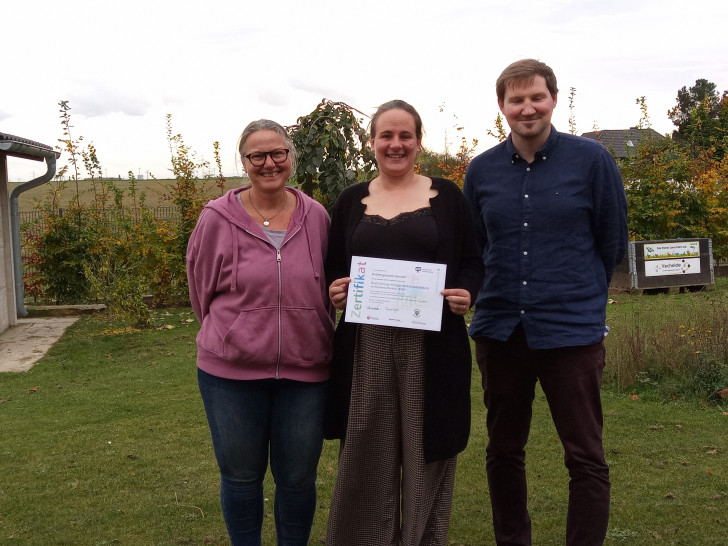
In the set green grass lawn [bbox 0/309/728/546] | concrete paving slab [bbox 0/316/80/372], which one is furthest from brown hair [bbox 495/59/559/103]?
concrete paving slab [bbox 0/316/80/372]

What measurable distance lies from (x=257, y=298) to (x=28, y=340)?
27.5 ft

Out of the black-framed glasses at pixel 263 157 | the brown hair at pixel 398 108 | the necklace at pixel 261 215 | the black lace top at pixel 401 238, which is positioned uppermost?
the brown hair at pixel 398 108

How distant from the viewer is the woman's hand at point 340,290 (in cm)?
302

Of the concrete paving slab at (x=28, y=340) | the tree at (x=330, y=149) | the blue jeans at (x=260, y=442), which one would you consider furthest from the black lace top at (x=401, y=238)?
the concrete paving slab at (x=28, y=340)

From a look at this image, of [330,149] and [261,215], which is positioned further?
[330,149]

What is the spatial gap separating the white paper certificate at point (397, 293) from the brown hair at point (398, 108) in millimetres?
550

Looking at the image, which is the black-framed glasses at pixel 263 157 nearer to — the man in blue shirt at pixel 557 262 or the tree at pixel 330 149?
the man in blue shirt at pixel 557 262

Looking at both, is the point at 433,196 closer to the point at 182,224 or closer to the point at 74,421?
the point at 74,421

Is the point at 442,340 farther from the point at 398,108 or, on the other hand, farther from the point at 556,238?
the point at 398,108

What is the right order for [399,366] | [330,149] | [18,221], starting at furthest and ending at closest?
[18,221], [330,149], [399,366]

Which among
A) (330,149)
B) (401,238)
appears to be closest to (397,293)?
(401,238)

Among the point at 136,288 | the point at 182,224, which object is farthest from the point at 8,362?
the point at 182,224

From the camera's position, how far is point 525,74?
10.0 ft

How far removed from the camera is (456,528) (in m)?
4.11
